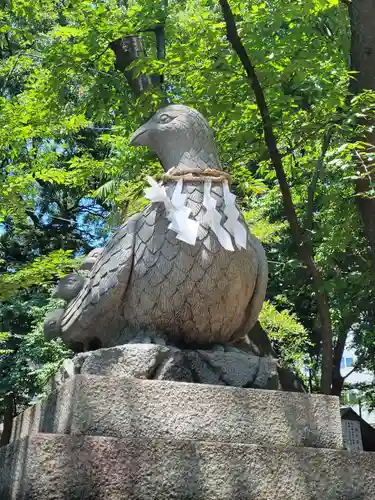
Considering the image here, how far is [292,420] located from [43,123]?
779 centimetres

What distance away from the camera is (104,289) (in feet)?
10.9

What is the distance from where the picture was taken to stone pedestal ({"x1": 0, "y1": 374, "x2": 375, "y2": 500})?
Result: 7.97ft

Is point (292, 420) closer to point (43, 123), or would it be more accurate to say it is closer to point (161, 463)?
point (161, 463)

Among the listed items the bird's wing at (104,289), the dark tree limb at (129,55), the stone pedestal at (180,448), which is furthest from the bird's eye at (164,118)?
the dark tree limb at (129,55)

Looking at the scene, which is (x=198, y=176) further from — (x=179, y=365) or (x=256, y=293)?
(x=179, y=365)

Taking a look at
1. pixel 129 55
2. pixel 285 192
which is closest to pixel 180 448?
pixel 285 192

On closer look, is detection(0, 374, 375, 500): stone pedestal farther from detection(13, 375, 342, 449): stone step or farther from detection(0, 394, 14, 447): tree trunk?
detection(0, 394, 14, 447): tree trunk

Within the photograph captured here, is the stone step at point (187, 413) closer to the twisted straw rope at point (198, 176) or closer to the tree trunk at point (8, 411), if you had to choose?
the twisted straw rope at point (198, 176)

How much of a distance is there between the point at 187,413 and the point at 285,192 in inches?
185

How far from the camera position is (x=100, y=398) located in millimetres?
2703

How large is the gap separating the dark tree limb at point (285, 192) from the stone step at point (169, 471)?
4.38 metres

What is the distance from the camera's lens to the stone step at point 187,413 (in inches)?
106

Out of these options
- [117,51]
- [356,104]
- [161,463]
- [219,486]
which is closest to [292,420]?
[219,486]

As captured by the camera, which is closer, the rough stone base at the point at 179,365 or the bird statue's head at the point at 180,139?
the rough stone base at the point at 179,365
